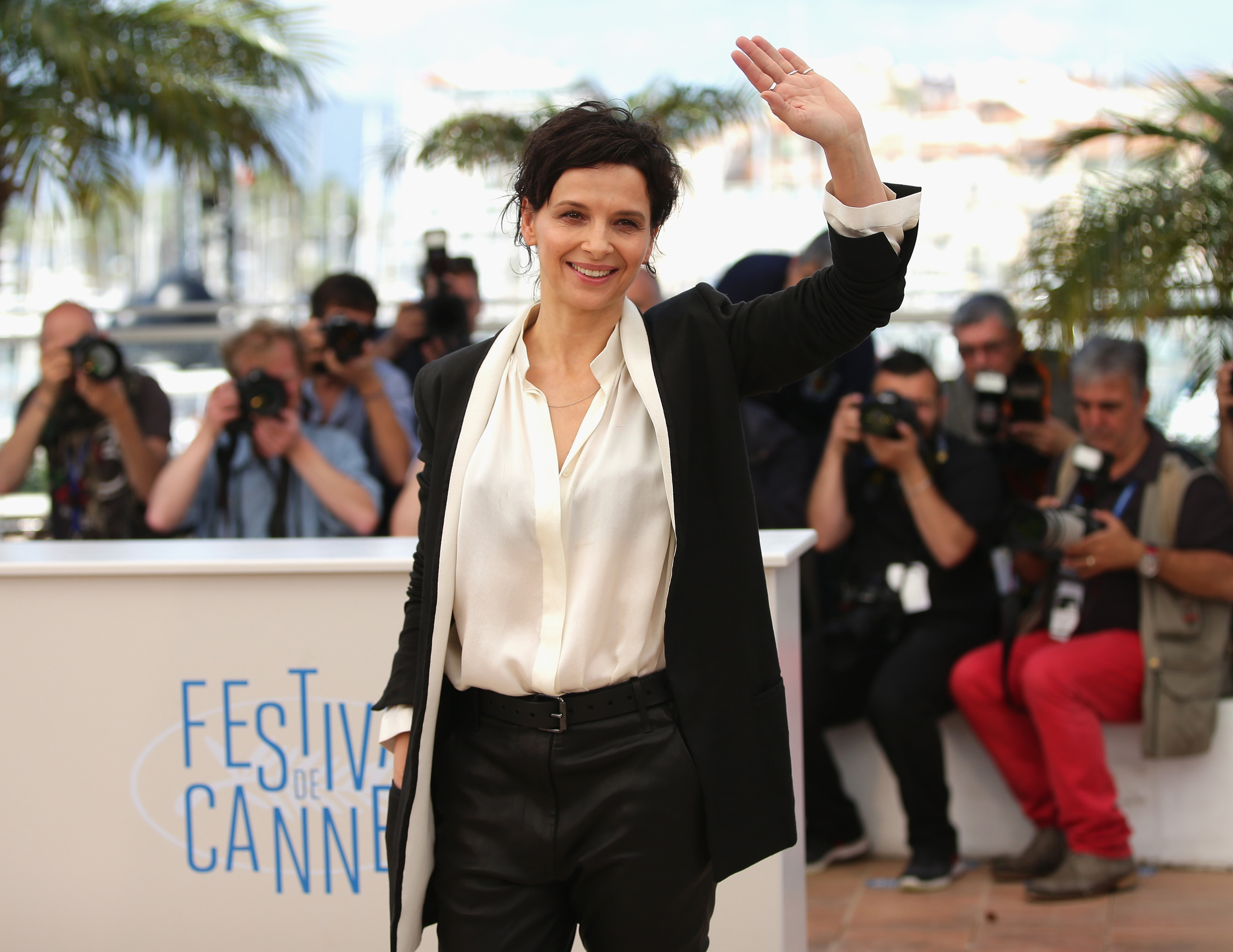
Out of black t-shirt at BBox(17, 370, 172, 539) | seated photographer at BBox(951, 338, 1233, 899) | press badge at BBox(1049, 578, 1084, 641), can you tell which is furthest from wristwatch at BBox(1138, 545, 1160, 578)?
black t-shirt at BBox(17, 370, 172, 539)

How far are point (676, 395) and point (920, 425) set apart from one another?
7.40 feet

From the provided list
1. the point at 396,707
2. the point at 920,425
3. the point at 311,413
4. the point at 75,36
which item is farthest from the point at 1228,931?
the point at 75,36

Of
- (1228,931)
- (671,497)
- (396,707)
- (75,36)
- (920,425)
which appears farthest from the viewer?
(75,36)

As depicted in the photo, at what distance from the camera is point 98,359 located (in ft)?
14.1

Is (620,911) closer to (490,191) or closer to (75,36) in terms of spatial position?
(75,36)

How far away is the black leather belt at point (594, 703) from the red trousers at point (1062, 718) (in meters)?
2.24

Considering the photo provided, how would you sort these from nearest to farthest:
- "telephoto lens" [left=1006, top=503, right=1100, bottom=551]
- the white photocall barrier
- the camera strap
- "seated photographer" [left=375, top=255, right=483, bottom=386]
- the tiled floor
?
the white photocall barrier → the tiled floor → "telephoto lens" [left=1006, top=503, right=1100, bottom=551] → the camera strap → "seated photographer" [left=375, top=255, right=483, bottom=386]

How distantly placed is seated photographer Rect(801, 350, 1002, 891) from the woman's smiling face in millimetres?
2203

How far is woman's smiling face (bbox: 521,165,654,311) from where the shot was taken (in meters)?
1.71

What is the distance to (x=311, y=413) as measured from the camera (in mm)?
4258

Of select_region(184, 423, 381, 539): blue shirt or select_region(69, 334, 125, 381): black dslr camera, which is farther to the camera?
select_region(69, 334, 125, 381): black dslr camera

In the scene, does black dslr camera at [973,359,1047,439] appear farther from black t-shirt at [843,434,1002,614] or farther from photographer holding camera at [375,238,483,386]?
photographer holding camera at [375,238,483,386]

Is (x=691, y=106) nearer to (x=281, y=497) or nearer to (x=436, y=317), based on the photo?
(x=436, y=317)

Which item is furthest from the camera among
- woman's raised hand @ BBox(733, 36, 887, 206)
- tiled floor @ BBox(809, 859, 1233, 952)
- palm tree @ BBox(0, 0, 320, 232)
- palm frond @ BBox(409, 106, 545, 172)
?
palm frond @ BBox(409, 106, 545, 172)
